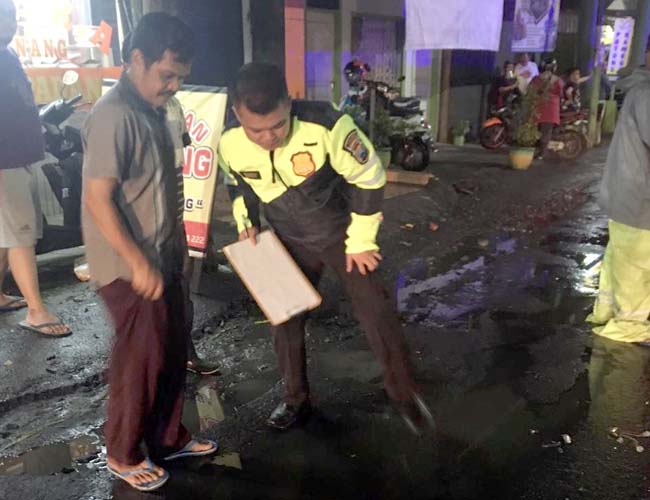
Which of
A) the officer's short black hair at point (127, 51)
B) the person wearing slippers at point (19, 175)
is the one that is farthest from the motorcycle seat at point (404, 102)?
the officer's short black hair at point (127, 51)

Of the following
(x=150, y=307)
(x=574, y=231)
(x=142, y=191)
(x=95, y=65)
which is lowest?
(x=574, y=231)

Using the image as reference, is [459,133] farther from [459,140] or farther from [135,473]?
[135,473]

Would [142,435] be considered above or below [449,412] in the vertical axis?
above

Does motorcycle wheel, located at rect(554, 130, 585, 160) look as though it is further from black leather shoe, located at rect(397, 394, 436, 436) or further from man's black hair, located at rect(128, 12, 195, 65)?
man's black hair, located at rect(128, 12, 195, 65)

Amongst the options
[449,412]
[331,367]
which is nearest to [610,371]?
[449,412]

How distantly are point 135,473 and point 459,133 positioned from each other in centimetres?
1290

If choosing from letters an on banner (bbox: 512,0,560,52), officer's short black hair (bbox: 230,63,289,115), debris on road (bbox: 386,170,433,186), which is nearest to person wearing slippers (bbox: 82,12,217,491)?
officer's short black hair (bbox: 230,63,289,115)

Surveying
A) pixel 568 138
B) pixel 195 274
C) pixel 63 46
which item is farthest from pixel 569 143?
pixel 195 274

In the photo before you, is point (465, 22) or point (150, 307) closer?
point (150, 307)

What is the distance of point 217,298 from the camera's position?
5.38 meters

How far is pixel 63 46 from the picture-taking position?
655cm

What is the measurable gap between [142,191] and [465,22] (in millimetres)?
6663

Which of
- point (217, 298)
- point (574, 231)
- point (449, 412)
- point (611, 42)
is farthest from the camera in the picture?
point (611, 42)

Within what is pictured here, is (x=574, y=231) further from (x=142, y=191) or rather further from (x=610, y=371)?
(x=142, y=191)
